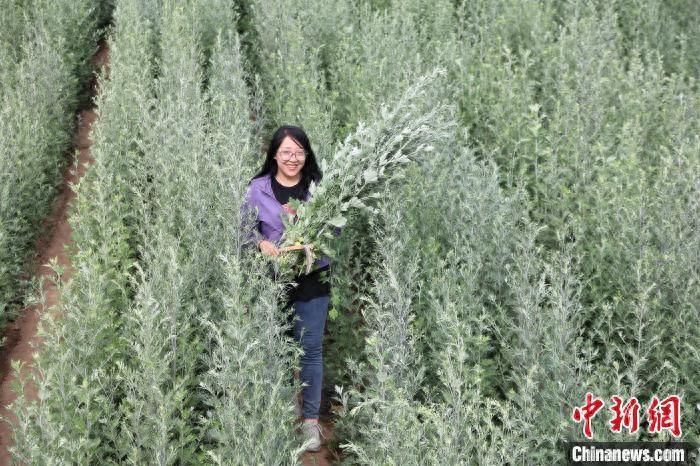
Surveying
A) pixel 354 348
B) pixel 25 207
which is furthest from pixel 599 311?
pixel 25 207

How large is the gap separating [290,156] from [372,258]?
1267 millimetres

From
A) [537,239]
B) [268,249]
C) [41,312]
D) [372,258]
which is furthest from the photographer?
[41,312]

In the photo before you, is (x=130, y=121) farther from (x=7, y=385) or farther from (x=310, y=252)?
(x=310, y=252)

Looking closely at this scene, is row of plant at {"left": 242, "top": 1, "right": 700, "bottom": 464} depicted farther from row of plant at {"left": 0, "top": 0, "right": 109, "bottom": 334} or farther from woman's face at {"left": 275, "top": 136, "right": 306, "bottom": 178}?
row of plant at {"left": 0, "top": 0, "right": 109, "bottom": 334}

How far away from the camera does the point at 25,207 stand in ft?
20.7

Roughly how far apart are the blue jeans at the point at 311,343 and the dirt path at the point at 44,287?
1.46 m

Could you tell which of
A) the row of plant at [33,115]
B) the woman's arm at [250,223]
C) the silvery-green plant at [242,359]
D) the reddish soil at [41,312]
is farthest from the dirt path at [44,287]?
the woman's arm at [250,223]

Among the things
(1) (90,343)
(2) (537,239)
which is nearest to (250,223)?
(1) (90,343)

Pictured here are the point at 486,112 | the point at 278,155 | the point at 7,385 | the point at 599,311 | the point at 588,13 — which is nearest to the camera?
the point at 278,155

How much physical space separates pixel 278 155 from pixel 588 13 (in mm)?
6671

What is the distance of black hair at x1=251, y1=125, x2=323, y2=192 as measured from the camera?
4.34 m

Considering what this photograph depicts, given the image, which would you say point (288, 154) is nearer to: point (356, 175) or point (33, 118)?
point (356, 175)

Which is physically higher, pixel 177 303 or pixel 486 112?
pixel 486 112

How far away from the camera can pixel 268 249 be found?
4254 millimetres
